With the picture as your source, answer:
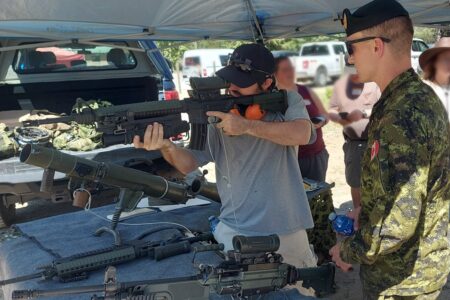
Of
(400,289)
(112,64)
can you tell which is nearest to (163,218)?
(400,289)

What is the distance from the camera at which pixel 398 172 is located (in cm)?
156

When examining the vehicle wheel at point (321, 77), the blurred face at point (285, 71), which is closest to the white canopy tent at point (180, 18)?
the blurred face at point (285, 71)

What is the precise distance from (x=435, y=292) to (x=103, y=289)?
115cm

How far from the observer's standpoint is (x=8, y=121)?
4754mm

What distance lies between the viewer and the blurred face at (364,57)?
168 centimetres

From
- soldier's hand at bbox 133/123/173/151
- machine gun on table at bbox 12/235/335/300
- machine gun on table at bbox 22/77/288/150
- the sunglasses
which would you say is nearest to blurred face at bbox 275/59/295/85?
machine gun on table at bbox 22/77/288/150

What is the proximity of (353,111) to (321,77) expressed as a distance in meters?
1.12

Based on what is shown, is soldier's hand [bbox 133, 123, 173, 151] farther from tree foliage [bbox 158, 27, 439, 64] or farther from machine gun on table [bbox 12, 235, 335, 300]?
tree foliage [bbox 158, 27, 439, 64]

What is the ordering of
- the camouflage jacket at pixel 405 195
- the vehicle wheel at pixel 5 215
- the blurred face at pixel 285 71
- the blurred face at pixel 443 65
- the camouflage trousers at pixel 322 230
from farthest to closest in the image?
the vehicle wheel at pixel 5 215
the camouflage trousers at pixel 322 230
the blurred face at pixel 443 65
the blurred face at pixel 285 71
the camouflage jacket at pixel 405 195

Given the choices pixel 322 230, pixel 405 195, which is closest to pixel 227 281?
pixel 405 195

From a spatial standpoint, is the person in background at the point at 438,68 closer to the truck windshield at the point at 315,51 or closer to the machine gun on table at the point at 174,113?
the truck windshield at the point at 315,51

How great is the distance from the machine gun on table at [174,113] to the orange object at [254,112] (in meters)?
0.01

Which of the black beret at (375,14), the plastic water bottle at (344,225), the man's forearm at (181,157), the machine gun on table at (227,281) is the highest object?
the black beret at (375,14)

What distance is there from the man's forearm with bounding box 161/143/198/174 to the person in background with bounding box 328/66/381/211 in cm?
72
